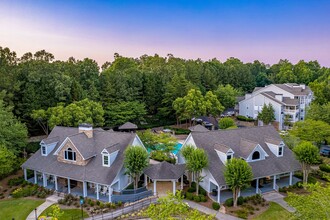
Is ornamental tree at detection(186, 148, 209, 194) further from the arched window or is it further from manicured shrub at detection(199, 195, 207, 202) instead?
the arched window

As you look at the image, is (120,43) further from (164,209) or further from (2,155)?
(164,209)

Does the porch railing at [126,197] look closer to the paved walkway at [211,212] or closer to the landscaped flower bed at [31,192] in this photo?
the paved walkway at [211,212]

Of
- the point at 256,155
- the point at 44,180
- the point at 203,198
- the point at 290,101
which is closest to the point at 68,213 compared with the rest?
the point at 44,180

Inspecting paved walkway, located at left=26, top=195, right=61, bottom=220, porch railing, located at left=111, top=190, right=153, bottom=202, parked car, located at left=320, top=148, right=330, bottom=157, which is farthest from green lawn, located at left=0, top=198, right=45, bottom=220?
parked car, located at left=320, top=148, right=330, bottom=157

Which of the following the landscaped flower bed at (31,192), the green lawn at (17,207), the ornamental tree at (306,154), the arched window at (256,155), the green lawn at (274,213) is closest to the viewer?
the green lawn at (274,213)

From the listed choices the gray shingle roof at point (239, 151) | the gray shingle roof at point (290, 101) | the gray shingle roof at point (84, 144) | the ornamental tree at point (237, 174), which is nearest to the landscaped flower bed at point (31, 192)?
the gray shingle roof at point (84, 144)

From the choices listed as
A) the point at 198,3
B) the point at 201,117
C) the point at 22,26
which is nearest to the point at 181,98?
the point at 201,117

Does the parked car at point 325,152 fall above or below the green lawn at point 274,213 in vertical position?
above
